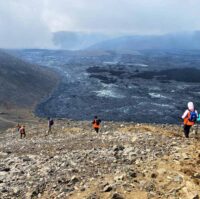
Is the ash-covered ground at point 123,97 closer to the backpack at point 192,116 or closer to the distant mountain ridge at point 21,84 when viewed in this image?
the distant mountain ridge at point 21,84

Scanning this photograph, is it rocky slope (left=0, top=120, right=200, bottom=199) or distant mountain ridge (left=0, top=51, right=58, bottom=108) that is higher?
rocky slope (left=0, top=120, right=200, bottom=199)

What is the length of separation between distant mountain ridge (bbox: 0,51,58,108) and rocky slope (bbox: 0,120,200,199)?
210 feet

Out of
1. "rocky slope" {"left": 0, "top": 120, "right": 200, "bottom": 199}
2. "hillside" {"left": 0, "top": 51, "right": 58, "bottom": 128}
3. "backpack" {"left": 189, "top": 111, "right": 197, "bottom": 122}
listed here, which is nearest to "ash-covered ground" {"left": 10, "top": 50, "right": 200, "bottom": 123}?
"hillside" {"left": 0, "top": 51, "right": 58, "bottom": 128}

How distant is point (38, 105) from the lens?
81.0 m

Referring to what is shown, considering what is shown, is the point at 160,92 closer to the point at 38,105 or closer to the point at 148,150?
the point at 38,105

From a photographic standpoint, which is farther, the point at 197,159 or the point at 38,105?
the point at 38,105

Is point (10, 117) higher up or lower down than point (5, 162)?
lower down

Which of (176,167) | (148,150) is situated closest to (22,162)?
(148,150)

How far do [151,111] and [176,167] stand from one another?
58.5 meters

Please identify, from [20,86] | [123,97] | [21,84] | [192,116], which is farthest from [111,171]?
[21,84]

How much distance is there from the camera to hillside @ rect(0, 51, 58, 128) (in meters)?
78.8

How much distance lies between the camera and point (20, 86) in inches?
3895

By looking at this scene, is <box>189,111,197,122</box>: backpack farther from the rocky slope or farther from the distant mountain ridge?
the distant mountain ridge

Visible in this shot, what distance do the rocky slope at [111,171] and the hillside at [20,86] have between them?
43.9 meters
